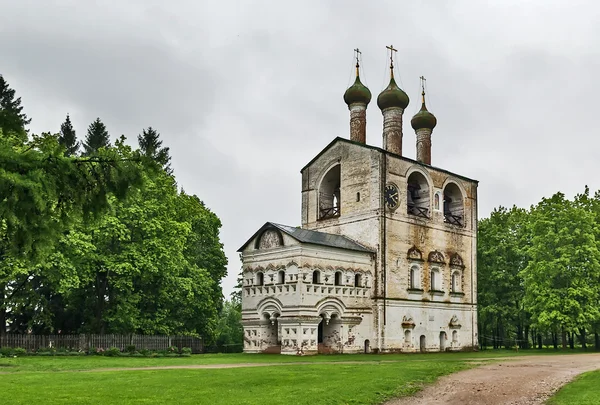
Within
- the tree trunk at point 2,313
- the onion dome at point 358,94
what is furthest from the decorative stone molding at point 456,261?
the tree trunk at point 2,313

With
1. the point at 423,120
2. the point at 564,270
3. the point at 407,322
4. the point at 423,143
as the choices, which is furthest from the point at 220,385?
the point at 423,120

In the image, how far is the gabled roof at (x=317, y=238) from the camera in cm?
3616

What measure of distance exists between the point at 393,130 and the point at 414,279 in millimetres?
10576

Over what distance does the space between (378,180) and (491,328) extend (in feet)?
81.2

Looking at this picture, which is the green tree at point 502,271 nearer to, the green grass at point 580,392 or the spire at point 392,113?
the spire at point 392,113

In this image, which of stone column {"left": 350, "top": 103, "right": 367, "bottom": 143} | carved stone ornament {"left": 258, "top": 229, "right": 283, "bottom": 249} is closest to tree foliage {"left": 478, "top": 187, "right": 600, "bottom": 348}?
stone column {"left": 350, "top": 103, "right": 367, "bottom": 143}

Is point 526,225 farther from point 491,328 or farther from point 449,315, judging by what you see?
point 491,328

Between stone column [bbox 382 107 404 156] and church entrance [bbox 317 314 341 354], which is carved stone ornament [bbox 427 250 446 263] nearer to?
stone column [bbox 382 107 404 156]

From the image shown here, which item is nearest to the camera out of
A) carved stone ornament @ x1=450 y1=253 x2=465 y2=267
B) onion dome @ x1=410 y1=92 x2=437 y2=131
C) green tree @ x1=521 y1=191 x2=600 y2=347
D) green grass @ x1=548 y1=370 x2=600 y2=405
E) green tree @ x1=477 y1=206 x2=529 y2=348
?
green grass @ x1=548 y1=370 x2=600 y2=405

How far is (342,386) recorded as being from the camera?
16.2m

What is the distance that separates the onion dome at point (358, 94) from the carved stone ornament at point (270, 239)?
39.7 ft

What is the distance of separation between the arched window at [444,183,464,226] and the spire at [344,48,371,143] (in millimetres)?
7432

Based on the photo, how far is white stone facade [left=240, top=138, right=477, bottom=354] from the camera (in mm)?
35844

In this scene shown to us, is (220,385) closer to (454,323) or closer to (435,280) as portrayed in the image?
(435,280)
